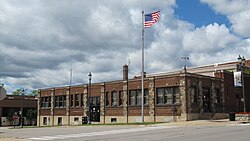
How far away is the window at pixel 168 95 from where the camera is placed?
3878 cm

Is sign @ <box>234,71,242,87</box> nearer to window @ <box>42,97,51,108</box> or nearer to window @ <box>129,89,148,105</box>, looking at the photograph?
window @ <box>129,89,148,105</box>

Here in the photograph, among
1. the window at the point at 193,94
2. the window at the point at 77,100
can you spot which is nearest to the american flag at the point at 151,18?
the window at the point at 193,94

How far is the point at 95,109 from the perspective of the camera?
163ft

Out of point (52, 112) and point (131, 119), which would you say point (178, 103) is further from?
point (52, 112)

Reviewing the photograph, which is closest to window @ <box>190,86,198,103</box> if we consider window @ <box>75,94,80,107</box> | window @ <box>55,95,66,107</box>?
window @ <box>75,94,80,107</box>

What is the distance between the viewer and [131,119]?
142ft

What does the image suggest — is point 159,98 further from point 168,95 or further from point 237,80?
point 237,80

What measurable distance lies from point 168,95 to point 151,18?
9852 millimetres

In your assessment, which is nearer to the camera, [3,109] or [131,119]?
[131,119]

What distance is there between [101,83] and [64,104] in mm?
10464

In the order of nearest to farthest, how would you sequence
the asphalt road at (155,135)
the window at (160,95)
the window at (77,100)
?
the asphalt road at (155,135) < the window at (160,95) < the window at (77,100)

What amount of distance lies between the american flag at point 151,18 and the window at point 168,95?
8.69 m

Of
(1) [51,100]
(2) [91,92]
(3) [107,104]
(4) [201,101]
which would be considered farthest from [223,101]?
(1) [51,100]

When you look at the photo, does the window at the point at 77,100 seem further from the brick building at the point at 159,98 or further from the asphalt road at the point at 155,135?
the asphalt road at the point at 155,135
